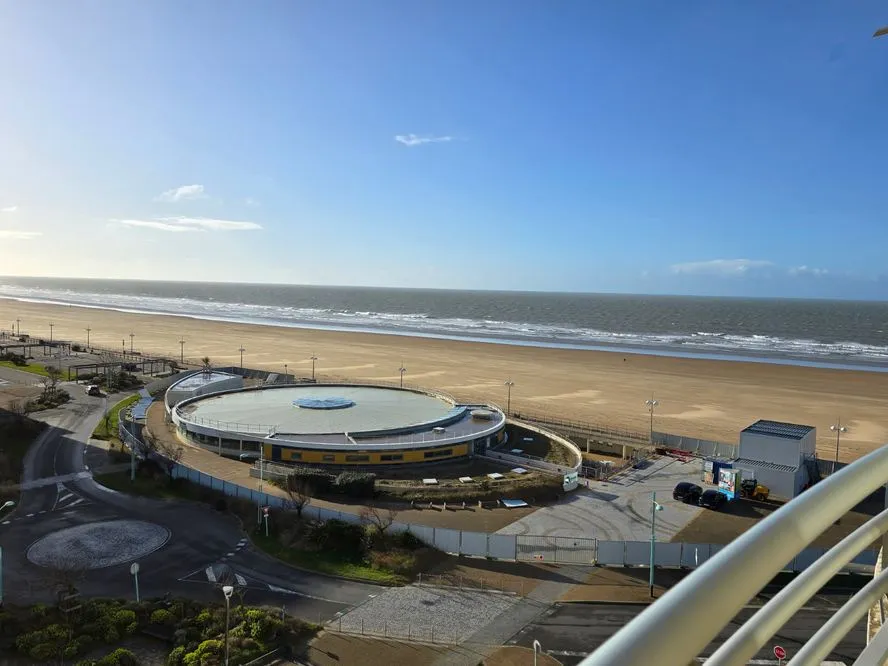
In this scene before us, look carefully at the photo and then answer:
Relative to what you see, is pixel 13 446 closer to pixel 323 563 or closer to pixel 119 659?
pixel 323 563

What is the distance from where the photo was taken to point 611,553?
27.2 metres

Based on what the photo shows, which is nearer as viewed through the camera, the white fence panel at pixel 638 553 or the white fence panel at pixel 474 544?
the white fence panel at pixel 638 553

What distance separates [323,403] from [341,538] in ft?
68.1

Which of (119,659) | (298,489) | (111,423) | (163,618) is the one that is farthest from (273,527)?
(111,423)

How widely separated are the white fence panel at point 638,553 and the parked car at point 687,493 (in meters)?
9.13

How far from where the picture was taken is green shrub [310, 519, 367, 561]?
28.0m

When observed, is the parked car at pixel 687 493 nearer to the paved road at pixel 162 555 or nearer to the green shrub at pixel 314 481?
the paved road at pixel 162 555

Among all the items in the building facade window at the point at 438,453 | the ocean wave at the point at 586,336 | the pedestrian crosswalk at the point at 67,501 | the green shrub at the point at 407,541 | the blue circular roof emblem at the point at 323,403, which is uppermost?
the ocean wave at the point at 586,336

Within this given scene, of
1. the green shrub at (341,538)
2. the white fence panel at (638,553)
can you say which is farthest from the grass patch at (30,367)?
the white fence panel at (638,553)

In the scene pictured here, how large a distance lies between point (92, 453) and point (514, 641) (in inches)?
1270

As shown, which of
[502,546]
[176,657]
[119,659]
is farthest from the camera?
[502,546]

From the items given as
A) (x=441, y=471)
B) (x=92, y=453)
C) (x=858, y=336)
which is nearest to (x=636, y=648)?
(x=441, y=471)

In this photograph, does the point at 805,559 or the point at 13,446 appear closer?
the point at 805,559

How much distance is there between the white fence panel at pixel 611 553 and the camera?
27.1 m
